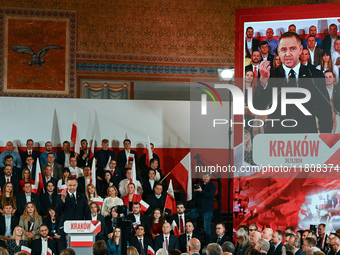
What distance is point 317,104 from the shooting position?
11.2m

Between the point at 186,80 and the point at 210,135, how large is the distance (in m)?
2.01

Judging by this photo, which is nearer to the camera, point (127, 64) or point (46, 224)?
point (46, 224)

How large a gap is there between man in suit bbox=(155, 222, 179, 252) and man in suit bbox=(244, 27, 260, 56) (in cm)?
399

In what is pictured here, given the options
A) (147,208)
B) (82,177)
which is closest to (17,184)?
(82,177)

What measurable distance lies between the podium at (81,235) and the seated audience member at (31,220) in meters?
2.32

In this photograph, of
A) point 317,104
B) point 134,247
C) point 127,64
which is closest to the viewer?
point 134,247

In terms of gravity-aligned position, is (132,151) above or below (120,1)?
below

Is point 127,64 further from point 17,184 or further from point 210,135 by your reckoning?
point 17,184

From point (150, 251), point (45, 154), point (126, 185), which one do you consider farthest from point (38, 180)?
point (150, 251)

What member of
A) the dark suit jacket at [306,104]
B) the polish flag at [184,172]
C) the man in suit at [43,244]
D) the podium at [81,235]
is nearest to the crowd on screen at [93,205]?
the man in suit at [43,244]

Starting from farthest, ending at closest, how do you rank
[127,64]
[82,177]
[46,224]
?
[127,64], [82,177], [46,224]

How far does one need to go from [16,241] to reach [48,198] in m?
1.30

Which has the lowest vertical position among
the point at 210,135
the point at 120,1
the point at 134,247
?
the point at 134,247

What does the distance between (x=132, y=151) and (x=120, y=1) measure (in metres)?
4.68
